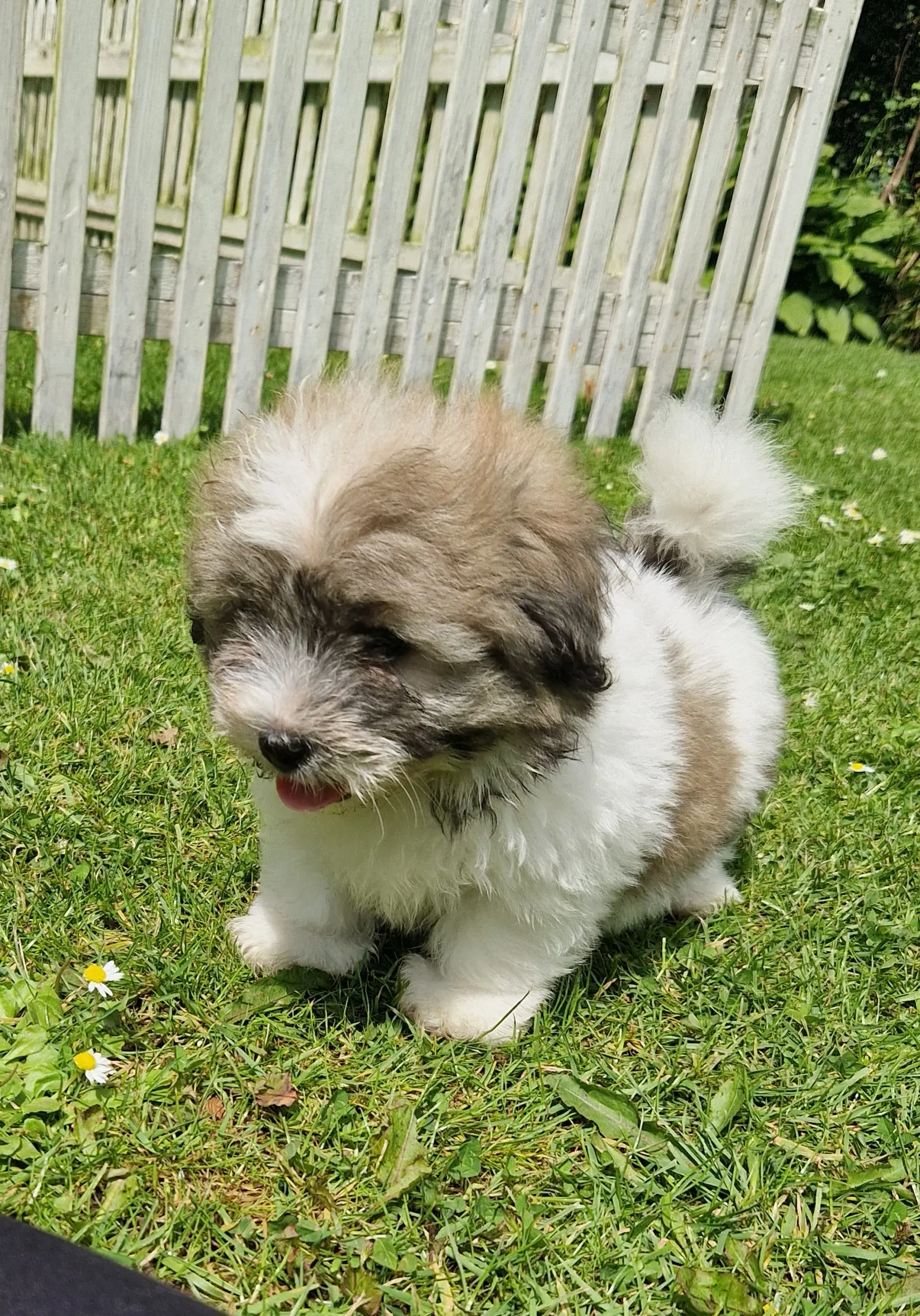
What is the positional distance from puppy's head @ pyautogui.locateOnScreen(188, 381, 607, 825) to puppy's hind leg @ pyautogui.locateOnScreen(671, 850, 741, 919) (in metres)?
0.93

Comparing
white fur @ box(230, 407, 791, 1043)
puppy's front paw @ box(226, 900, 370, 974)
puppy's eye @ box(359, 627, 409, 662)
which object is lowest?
puppy's front paw @ box(226, 900, 370, 974)

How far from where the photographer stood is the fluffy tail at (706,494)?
262 cm

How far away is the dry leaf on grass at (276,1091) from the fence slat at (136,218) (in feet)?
11.7

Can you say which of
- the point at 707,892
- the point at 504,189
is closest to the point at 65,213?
the point at 504,189

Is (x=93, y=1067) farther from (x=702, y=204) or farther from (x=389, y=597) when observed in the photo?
(x=702, y=204)

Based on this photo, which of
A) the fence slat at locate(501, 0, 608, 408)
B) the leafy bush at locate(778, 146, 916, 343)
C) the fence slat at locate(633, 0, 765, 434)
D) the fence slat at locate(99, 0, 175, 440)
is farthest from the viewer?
the leafy bush at locate(778, 146, 916, 343)

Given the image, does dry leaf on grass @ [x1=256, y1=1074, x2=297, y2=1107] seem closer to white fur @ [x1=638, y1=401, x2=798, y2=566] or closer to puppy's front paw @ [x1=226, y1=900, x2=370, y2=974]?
puppy's front paw @ [x1=226, y1=900, x2=370, y2=974]

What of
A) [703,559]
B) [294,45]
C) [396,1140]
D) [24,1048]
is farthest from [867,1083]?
[294,45]

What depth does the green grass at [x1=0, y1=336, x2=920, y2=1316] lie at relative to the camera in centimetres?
183

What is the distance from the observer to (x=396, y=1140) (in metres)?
2.00

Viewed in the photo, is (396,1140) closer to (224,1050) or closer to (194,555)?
(224,1050)

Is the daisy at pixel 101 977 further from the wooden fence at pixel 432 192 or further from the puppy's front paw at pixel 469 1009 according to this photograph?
the wooden fence at pixel 432 192

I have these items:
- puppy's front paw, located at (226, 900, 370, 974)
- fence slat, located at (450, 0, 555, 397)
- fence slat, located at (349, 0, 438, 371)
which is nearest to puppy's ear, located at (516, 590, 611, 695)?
puppy's front paw, located at (226, 900, 370, 974)

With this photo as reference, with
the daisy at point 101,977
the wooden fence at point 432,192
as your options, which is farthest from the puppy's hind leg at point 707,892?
the wooden fence at point 432,192
